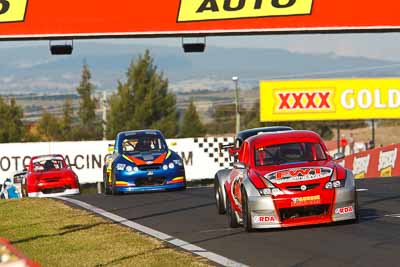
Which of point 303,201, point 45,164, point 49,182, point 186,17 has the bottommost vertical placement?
point 49,182

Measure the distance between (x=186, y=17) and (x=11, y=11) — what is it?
4008 mm

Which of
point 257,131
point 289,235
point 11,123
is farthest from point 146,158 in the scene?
point 11,123

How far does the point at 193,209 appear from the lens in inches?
723

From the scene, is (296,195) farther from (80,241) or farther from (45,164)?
(45,164)

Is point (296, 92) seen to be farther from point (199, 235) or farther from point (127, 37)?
point (199, 235)

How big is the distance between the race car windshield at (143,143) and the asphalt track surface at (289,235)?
5128 millimetres

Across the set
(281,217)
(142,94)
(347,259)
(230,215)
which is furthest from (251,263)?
(142,94)

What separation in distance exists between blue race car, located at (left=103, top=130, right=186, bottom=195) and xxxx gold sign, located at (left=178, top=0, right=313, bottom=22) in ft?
10.5

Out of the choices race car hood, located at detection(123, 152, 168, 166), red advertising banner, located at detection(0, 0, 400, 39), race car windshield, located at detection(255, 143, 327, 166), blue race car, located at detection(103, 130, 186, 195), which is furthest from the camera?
red advertising banner, located at detection(0, 0, 400, 39)

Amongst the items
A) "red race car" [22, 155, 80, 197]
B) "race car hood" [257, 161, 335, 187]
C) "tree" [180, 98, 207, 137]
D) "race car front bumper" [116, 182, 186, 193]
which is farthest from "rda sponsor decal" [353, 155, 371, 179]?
"tree" [180, 98, 207, 137]

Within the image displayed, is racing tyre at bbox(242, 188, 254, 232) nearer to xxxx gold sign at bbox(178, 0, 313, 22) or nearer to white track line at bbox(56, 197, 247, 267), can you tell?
white track line at bbox(56, 197, 247, 267)

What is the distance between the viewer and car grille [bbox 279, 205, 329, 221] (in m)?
13.4

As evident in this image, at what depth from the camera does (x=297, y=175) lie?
44.2 ft

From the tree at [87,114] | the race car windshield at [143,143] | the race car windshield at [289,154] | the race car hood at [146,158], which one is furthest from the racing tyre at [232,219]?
the tree at [87,114]
